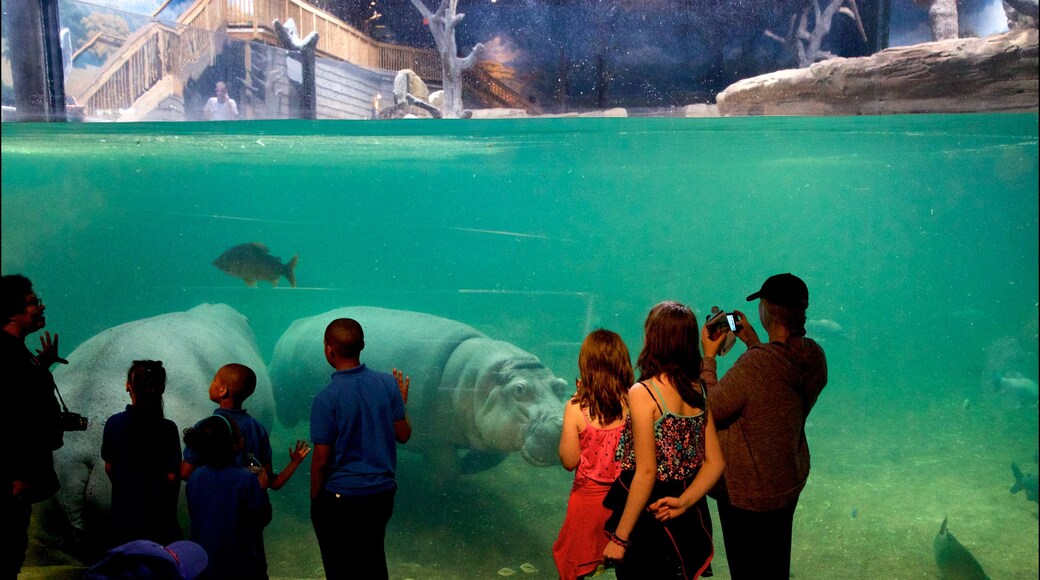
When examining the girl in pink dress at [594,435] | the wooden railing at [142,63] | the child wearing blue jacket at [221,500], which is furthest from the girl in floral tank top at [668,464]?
the wooden railing at [142,63]

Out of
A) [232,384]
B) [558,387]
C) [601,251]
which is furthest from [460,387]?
[601,251]

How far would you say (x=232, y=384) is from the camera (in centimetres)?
314

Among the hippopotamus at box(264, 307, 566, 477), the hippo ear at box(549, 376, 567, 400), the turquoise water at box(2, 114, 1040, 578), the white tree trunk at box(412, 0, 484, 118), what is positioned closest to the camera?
the white tree trunk at box(412, 0, 484, 118)

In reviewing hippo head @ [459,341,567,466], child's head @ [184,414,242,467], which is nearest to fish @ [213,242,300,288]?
hippo head @ [459,341,567,466]

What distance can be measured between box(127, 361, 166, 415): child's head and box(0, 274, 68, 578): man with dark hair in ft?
1.01

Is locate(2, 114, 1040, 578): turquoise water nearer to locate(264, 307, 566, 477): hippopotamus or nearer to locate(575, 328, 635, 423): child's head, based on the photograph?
locate(264, 307, 566, 477): hippopotamus

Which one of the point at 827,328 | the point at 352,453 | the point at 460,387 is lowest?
the point at 827,328

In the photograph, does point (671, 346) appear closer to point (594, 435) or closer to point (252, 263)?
point (594, 435)

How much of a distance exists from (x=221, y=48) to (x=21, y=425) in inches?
123

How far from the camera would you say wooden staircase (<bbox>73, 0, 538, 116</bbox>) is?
16.0ft

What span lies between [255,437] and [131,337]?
9.40ft

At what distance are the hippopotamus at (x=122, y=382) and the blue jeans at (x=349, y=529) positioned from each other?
75.3 inches

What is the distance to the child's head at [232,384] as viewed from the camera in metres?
3.13

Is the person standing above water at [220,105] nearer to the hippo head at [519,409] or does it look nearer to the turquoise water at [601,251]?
the turquoise water at [601,251]
